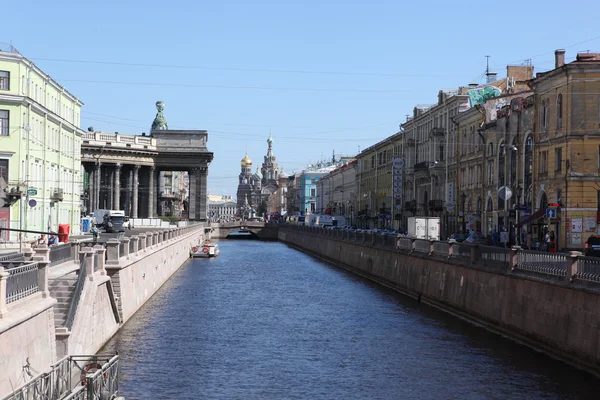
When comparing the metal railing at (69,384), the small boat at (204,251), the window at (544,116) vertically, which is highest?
the window at (544,116)

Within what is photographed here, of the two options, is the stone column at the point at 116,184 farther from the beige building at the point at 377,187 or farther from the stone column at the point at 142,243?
the stone column at the point at 142,243

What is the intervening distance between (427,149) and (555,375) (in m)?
66.9

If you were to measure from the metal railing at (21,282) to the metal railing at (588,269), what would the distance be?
552 inches

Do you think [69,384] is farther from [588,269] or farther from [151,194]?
[151,194]

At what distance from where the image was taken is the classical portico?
433 ft

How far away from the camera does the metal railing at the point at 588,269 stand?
24.3 m

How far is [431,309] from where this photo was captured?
135 feet

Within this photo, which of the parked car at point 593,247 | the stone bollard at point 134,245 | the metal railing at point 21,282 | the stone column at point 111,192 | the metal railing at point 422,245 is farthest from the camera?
the stone column at point 111,192

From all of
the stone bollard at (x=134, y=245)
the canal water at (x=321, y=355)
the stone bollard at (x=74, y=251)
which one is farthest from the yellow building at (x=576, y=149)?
the stone bollard at (x=74, y=251)

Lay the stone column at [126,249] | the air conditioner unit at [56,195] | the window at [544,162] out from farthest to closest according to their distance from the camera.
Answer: the air conditioner unit at [56,195]
the window at [544,162]
the stone column at [126,249]

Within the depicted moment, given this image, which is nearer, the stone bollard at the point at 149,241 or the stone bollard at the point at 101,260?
the stone bollard at the point at 101,260

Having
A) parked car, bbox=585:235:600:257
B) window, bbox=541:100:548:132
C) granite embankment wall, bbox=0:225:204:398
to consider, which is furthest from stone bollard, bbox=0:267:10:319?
window, bbox=541:100:548:132

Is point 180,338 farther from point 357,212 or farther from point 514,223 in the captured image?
point 357,212

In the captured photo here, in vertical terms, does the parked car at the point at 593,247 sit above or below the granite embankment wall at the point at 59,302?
above
